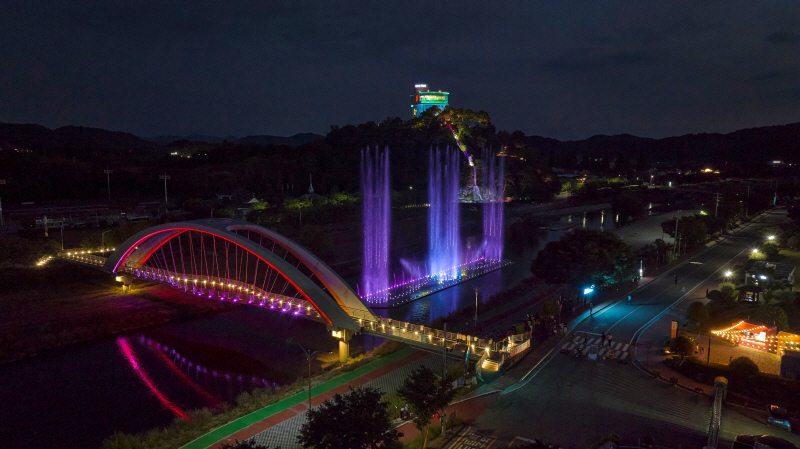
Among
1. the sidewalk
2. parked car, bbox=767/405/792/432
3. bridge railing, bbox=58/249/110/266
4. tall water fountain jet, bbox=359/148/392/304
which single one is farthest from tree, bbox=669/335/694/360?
bridge railing, bbox=58/249/110/266

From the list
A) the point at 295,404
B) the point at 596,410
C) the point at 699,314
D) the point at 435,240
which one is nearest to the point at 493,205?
the point at 435,240

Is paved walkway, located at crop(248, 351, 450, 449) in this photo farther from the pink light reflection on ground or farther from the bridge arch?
the pink light reflection on ground

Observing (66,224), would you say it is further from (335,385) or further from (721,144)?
(721,144)

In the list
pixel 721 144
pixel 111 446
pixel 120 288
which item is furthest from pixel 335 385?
pixel 721 144

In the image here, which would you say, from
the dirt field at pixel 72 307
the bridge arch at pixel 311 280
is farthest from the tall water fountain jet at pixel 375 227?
the dirt field at pixel 72 307

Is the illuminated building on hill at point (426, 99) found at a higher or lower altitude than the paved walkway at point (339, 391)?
higher

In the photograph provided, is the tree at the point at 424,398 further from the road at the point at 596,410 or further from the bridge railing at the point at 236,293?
the bridge railing at the point at 236,293
